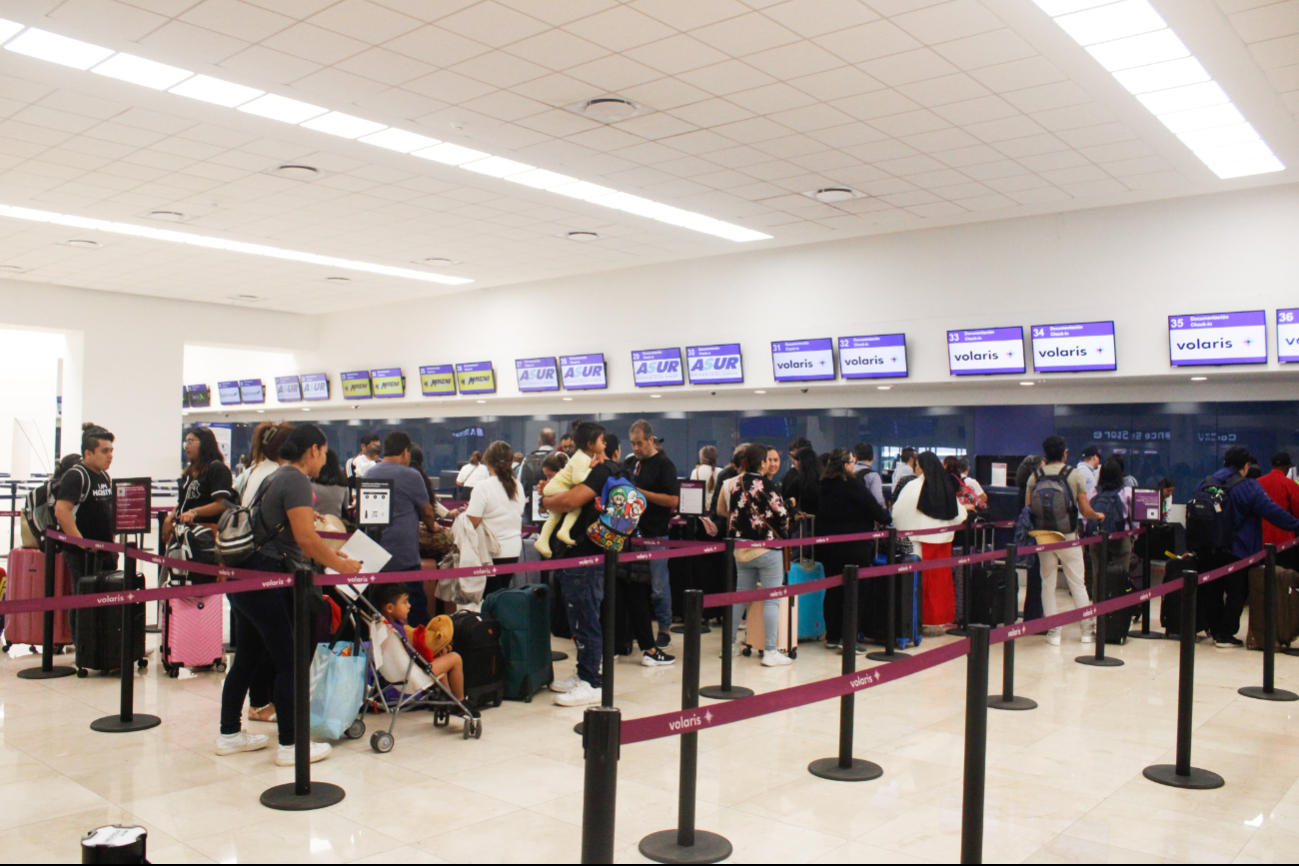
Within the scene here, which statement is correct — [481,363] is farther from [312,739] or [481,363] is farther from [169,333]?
[312,739]

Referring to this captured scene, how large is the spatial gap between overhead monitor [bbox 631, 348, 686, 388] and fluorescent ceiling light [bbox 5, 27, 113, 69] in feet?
26.1

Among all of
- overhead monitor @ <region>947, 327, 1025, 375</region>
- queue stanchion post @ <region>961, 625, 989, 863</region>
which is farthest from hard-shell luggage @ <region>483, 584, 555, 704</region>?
overhead monitor @ <region>947, 327, 1025, 375</region>

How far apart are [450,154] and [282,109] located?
152 centimetres

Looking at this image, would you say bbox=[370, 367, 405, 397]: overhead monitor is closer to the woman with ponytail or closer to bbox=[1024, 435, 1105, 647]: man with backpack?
the woman with ponytail

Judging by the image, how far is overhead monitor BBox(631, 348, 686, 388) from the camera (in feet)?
43.2

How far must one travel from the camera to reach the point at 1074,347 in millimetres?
9938

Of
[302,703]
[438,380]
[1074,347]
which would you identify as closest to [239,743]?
[302,703]

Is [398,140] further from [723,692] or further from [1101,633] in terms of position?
[1101,633]

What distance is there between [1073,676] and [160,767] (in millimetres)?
5463

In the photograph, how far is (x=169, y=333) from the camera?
16.7 metres

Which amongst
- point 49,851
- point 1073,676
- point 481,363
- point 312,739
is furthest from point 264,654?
point 481,363

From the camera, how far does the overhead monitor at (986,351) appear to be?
406 inches

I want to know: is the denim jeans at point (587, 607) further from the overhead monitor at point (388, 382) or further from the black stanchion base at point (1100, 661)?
the overhead monitor at point (388, 382)

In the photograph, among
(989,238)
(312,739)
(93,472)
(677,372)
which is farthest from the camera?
(677,372)
